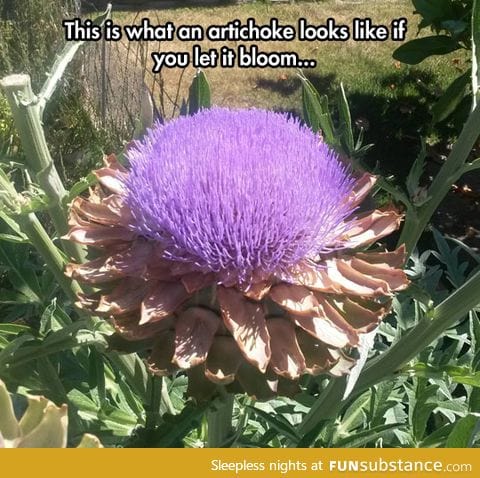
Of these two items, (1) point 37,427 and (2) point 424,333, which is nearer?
(1) point 37,427

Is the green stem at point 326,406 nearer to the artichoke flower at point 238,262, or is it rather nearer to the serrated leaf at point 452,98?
the artichoke flower at point 238,262

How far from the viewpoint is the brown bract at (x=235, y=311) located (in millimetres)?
610

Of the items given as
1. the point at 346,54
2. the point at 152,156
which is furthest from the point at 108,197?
the point at 346,54

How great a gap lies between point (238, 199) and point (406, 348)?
252 mm

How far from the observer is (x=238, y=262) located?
624mm

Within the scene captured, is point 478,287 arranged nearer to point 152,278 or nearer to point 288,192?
point 288,192

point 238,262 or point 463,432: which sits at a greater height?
point 238,262

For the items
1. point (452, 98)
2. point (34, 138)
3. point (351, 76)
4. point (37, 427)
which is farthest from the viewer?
point (351, 76)

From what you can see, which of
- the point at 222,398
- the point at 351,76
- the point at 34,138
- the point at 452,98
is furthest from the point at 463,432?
the point at 351,76

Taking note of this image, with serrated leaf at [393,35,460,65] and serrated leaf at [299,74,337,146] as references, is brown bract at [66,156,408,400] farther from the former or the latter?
serrated leaf at [393,35,460,65]

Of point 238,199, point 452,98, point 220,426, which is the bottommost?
point 220,426

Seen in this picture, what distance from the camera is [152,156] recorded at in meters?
0.68

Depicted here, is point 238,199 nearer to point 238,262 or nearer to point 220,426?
point 238,262

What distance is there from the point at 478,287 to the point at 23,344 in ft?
1.55
